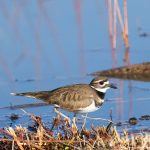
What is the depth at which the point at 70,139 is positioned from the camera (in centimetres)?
668

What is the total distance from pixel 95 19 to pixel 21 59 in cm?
243

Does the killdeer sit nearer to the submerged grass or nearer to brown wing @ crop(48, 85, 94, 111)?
brown wing @ crop(48, 85, 94, 111)

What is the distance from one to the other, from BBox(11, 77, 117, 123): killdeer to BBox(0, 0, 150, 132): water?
0.30m

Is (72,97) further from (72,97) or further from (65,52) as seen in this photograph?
(65,52)

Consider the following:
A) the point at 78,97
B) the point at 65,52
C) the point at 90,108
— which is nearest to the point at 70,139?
the point at 90,108

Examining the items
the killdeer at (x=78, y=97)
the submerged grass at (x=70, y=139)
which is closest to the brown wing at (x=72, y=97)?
the killdeer at (x=78, y=97)

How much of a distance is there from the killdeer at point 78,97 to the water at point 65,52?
296 millimetres

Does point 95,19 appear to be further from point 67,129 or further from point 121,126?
point 67,129

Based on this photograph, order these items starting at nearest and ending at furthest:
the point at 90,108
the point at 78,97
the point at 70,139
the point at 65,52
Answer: the point at 70,139 < the point at 90,108 < the point at 78,97 < the point at 65,52

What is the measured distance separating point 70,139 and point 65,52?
4.68 m

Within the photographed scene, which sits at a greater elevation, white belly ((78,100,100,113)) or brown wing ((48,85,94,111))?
brown wing ((48,85,94,111))

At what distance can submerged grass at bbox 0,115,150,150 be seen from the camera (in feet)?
20.4

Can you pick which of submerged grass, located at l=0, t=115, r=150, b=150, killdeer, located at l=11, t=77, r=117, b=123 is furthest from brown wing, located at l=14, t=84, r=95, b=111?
submerged grass, located at l=0, t=115, r=150, b=150

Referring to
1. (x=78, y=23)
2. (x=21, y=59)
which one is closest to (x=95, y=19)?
(x=78, y=23)
